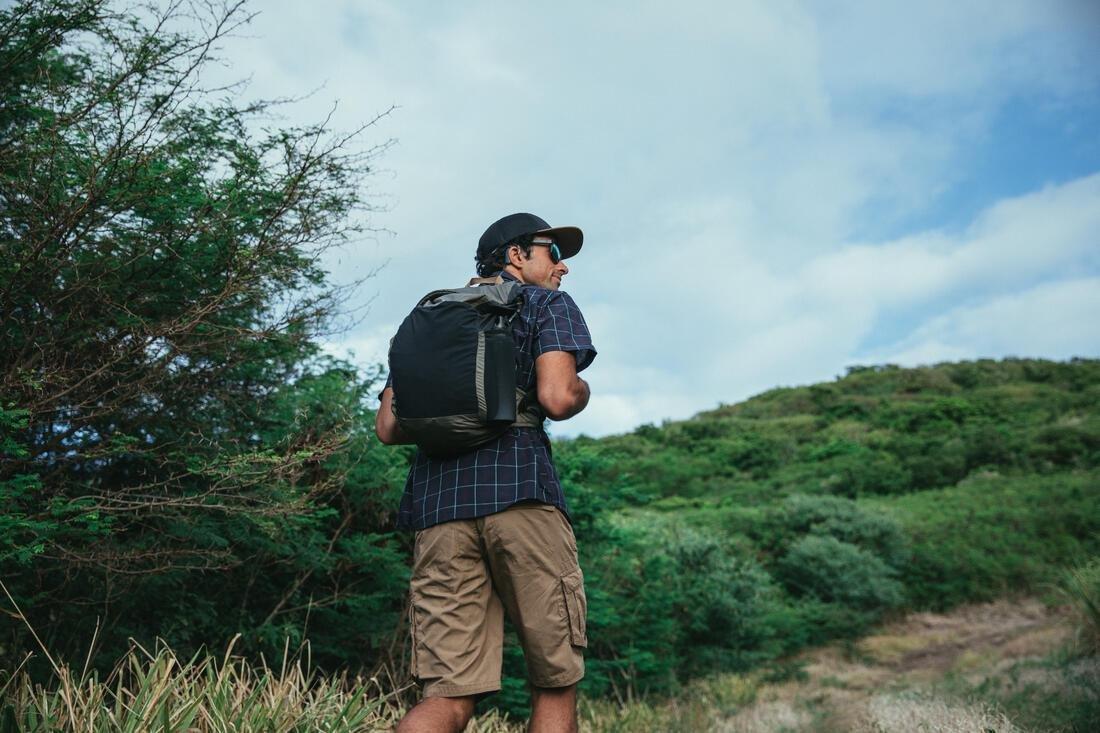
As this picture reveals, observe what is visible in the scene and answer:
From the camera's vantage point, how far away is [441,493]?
8.27ft

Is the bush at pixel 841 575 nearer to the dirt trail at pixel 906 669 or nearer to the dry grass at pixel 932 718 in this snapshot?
the dirt trail at pixel 906 669

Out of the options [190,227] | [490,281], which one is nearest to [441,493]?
[490,281]

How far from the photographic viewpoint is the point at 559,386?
8.19ft

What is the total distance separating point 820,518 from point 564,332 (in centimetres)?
1317

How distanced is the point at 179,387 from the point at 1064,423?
2179 cm

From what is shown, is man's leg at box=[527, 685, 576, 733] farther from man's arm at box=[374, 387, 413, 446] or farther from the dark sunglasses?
the dark sunglasses

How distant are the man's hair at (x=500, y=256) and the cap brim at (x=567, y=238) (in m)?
0.05

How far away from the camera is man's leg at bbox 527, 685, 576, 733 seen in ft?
7.83

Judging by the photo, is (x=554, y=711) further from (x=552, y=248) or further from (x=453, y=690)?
(x=552, y=248)

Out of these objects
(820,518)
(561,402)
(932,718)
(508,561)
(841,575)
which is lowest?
(932,718)

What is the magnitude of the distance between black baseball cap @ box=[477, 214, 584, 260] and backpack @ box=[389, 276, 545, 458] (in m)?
0.39

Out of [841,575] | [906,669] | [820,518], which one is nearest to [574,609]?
[906,669]

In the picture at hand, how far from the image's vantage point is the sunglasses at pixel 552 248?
289 centimetres

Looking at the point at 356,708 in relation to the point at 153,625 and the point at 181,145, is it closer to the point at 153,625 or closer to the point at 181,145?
the point at 153,625
